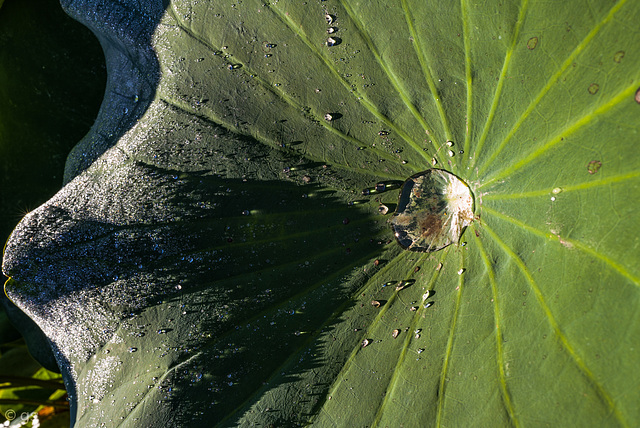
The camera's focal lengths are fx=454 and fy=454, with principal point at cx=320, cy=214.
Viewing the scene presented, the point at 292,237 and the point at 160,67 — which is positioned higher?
the point at 160,67

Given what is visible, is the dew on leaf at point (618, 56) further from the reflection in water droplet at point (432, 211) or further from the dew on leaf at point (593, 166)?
the reflection in water droplet at point (432, 211)

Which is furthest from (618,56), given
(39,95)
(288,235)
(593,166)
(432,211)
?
(39,95)

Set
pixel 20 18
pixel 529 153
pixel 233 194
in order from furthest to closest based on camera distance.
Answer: pixel 20 18 → pixel 233 194 → pixel 529 153

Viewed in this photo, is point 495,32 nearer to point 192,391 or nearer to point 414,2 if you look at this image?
point 414,2

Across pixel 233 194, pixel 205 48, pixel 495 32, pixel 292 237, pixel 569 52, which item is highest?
pixel 205 48

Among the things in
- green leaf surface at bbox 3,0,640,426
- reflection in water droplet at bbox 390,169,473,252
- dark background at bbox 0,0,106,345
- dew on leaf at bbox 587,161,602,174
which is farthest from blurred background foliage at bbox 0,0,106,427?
dew on leaf at bbox 587,161,602,174

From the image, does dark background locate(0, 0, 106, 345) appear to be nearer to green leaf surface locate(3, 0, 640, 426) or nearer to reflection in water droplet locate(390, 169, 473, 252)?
green leaf surface locate(3, 0, 640, 426)

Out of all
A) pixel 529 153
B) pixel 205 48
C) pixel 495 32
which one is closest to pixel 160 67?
pixel 205 48
